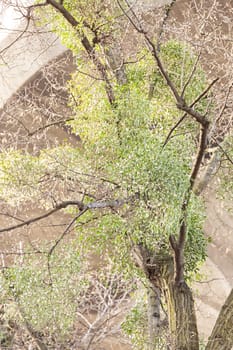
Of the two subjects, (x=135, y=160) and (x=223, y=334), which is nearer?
(x=135, y=160)

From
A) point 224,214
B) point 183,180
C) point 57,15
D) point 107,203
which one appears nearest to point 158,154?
point 183,180

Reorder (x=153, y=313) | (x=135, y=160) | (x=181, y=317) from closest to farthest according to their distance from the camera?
1. (x=135, y=160)
2. (x=181, y=317)
3. (x=153, y=313)

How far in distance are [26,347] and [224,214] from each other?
335 centimetres

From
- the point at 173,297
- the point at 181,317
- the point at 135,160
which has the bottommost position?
the point at 181,317

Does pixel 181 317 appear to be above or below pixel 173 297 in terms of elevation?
below

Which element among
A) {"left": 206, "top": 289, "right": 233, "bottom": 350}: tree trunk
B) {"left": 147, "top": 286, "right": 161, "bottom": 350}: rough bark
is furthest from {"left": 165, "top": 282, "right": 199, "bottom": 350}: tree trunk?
{"left": 147, "top": 286, "right": 161, "bottom": 350}: rough bark

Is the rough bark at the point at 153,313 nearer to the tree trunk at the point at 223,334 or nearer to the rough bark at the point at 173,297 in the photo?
the rough bark at the point at 173,297

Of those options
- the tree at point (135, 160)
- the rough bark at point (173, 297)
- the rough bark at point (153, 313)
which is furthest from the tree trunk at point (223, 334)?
the rough bark at point (153, 313)

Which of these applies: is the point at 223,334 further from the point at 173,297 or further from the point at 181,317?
the point at 173,297

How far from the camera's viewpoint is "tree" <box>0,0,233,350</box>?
14.8 feet

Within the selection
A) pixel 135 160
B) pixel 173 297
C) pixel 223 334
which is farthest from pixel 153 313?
pixel 135 160

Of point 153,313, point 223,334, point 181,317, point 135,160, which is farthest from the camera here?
point 153,313

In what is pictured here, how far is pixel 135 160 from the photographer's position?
4.50 m

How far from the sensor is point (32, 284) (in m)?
5.48
